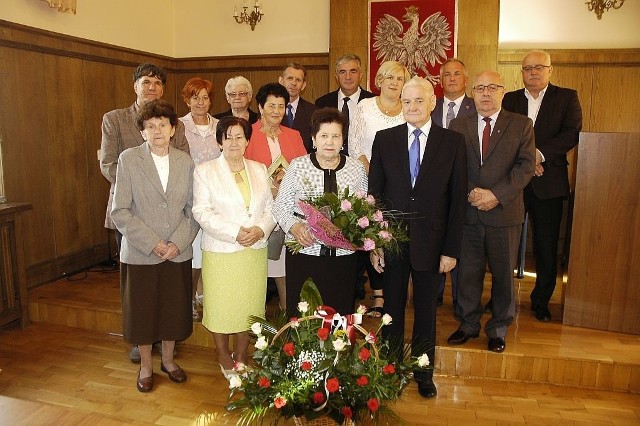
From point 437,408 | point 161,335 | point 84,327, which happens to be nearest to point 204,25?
Answer: point 84,327

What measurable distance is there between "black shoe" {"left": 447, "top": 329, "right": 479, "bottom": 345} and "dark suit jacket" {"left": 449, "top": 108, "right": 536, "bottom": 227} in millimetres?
795

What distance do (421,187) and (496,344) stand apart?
132 cm

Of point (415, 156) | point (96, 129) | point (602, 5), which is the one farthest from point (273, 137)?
point (602, 5)

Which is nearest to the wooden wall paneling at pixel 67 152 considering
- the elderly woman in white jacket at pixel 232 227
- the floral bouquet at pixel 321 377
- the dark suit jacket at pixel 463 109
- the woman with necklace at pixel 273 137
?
the woman with necklace at pixel 273 137

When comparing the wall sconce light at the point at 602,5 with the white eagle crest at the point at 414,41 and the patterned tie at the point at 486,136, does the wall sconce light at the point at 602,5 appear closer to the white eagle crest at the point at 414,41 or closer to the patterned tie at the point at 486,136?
the white eagle crest at the point at 414,41

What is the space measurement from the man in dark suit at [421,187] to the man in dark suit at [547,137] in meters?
1.19

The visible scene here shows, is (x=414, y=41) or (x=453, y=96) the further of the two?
(x=414, y=41)

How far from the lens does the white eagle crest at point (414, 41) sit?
5.80 meters

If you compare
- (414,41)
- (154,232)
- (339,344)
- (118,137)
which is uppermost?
(414,41)

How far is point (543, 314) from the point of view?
3926mm

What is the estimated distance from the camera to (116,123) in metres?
3.44

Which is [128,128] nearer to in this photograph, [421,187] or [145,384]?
[145,384]

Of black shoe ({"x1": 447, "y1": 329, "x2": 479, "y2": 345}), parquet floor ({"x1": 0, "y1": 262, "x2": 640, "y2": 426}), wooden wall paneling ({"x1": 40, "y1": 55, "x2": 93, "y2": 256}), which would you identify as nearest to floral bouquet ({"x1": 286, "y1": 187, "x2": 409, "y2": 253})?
parquet floor ({"x1": 0, "y1": 262, "x2": 640, "y2": 426})

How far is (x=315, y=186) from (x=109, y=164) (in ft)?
4.79
